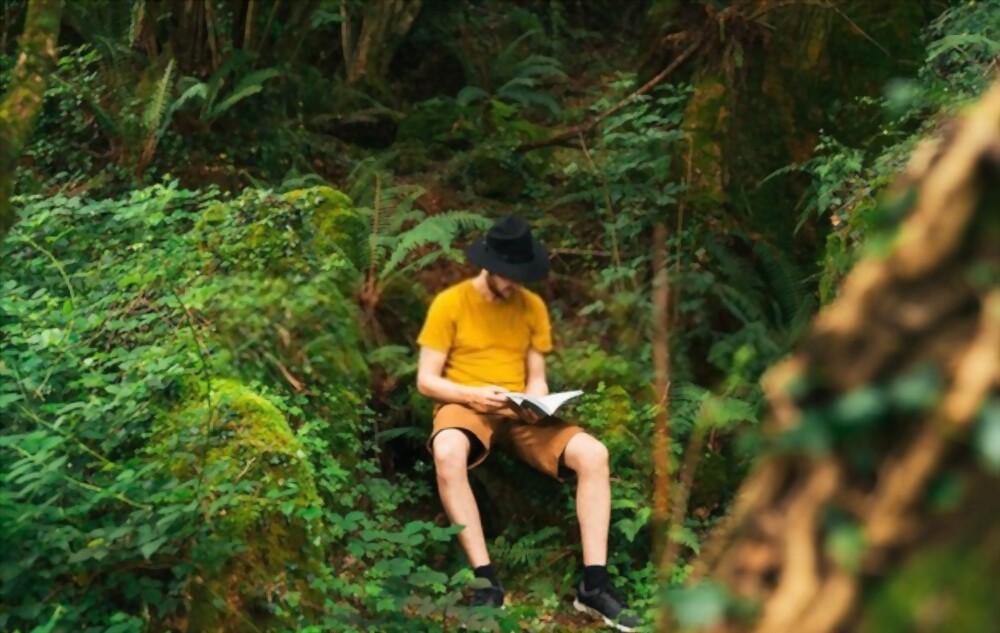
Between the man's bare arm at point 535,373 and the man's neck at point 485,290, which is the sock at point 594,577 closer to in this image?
the man's bare arm at point 535,373

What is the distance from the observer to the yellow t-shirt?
213 inches

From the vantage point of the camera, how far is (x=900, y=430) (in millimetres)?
1187

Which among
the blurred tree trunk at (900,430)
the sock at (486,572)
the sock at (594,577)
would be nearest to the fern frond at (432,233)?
the sock at (486,572)

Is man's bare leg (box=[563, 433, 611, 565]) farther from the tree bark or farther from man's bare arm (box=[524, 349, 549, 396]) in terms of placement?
man's bare arm (box=[524, 349, 549, 396])

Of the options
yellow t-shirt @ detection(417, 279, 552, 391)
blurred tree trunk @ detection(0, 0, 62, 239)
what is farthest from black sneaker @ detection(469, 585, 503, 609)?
blurred tree trunk @ detection(0, 0, 62, 239)

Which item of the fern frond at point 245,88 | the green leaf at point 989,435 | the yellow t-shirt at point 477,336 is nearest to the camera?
the green leaf at point 989,435

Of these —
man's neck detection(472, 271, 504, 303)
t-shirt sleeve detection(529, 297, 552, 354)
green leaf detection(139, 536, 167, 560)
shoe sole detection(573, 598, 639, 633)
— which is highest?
green leaf detection(139, 536, 167, 560)

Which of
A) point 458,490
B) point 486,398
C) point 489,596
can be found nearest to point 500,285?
point 486,398

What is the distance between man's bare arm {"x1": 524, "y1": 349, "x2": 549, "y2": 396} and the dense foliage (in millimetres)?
407

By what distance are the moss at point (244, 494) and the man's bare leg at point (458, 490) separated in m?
0.82

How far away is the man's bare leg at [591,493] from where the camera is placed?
507 centimetres

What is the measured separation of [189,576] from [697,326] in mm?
4082

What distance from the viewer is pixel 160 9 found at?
825 cm

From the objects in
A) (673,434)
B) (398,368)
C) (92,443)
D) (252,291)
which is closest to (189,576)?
(92,443)
